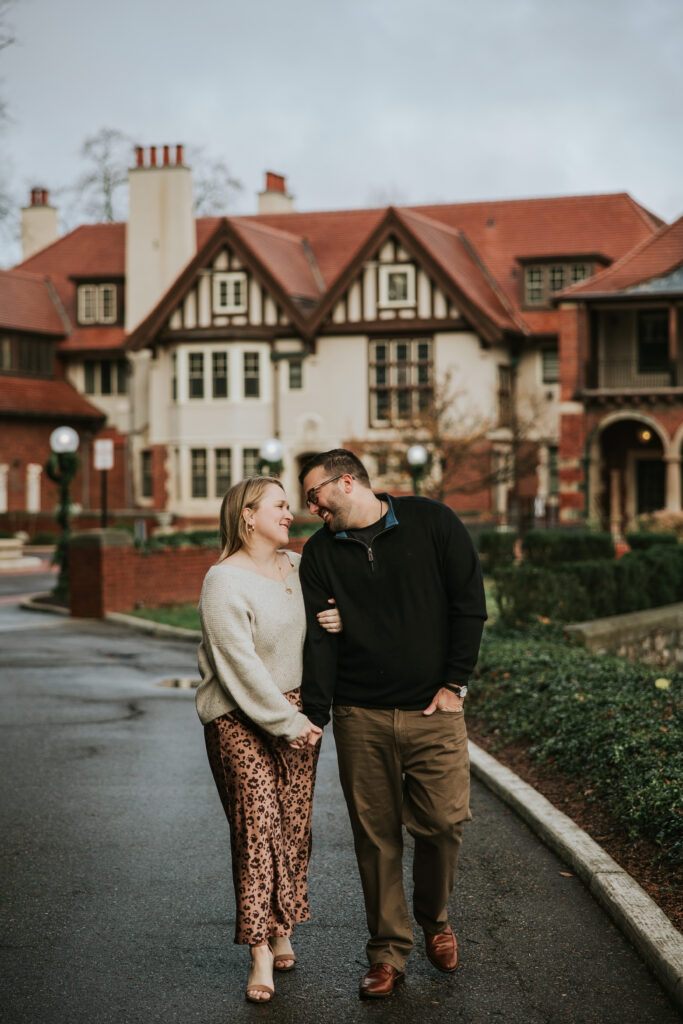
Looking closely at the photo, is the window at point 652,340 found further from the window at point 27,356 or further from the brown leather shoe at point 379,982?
the brown leather shoe at point 379,982

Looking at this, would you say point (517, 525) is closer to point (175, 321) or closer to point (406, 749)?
point (175, 321)

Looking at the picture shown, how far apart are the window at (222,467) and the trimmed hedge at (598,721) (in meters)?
27.5

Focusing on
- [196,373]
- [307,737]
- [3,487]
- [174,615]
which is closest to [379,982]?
[307,737]

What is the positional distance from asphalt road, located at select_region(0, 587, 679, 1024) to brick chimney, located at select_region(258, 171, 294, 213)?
4056 centimetres

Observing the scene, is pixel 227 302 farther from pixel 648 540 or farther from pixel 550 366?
pixel 648 540

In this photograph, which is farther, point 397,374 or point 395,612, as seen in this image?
point 397,374

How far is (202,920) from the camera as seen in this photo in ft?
17.8

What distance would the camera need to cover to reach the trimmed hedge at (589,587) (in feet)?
43.8

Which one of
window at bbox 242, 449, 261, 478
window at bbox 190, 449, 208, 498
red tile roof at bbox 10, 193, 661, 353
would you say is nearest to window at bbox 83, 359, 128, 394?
red tile roof at bbox 10, 193, 661, 353

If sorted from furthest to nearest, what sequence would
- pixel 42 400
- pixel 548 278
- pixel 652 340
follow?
pixel 42 400
pixel 548 278
pixel 652 340

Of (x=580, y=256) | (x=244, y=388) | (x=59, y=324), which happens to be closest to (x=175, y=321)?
(x=244, y=388)

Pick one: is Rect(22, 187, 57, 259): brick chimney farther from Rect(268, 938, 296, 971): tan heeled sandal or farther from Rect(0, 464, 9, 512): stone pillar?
Rect(268, 938, 296, 971): tan heeled sandal

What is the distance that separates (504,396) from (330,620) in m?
34.3

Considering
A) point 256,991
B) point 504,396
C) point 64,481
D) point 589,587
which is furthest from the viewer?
Result: point 504,396
